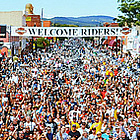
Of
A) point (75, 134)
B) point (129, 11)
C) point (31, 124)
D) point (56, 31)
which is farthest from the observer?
point (129, 11)

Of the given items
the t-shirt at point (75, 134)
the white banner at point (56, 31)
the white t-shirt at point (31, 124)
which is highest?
the white banner at point (56, 31)

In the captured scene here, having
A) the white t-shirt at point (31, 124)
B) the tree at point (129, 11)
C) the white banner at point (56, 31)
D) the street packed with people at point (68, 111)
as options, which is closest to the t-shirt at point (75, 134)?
the street packed with people at point (68, 111)

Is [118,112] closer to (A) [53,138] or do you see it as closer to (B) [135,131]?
(B) [135,131]

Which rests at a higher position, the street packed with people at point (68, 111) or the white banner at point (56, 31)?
the white banner at point (56, 31)

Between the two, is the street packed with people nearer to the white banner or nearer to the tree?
the white banner

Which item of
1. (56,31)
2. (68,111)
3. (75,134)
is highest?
(56,31)

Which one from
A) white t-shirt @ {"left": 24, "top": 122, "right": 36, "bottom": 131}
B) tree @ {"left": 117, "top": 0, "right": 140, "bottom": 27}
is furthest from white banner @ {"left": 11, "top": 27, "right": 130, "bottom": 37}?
tree @ {"left": 117, "top": 0, "right": 140, "bottom": 27}

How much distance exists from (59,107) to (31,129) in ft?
7.98

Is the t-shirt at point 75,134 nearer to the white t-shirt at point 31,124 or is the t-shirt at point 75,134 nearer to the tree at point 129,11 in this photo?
the white t-shirt at point 31,124

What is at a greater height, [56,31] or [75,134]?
[56,31]

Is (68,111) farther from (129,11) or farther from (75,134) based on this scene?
(129,11)

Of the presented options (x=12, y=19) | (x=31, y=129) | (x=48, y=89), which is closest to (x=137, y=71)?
(x=48, y=89)

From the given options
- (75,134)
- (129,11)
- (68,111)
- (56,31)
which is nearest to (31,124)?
(75,134)

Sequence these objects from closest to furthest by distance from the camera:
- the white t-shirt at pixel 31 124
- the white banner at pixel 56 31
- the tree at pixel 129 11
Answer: the white t-shirt at pixel 31 124 < the white banner at pixel 56 31 < the tree at pixel 129 11
